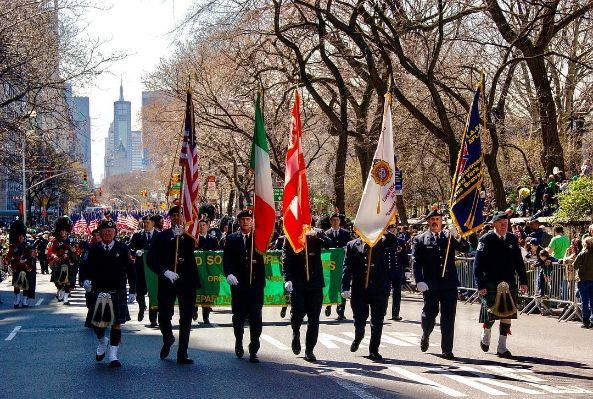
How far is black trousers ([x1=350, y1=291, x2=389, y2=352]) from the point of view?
12.0m

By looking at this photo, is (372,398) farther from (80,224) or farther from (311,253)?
(80,224)

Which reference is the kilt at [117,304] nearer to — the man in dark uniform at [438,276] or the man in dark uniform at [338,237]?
the man in dark uniform at [438,276]

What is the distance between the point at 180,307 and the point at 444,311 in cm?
334

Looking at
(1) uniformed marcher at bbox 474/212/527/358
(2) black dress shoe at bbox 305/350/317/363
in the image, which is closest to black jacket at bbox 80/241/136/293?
(2) black dress shoe at bbox 305/350/317/363

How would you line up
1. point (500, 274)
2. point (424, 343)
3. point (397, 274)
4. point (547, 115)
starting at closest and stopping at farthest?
1. point (500, 274)
2. point (424, 343)
3. point (397, 274)
4. point (547, 115)

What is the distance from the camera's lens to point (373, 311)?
1205 cm

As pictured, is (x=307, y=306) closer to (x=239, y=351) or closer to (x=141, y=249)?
(x=239, y=351)

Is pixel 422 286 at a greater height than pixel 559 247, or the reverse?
pixel 559 247

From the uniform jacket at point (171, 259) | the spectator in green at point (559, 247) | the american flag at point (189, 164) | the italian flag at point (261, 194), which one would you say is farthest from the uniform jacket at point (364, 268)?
the spectator in green at point (559, 247)

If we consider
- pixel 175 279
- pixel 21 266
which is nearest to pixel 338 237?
pixel 175 279

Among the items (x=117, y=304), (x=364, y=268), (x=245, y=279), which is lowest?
(x=117, y=304)

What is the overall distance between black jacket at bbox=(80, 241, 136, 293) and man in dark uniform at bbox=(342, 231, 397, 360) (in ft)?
9.19

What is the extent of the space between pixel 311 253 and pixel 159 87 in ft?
123

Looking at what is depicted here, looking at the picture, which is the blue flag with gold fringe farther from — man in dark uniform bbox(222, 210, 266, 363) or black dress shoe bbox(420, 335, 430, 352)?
man in dark uniform bbox(222, 210, 266, 363)
